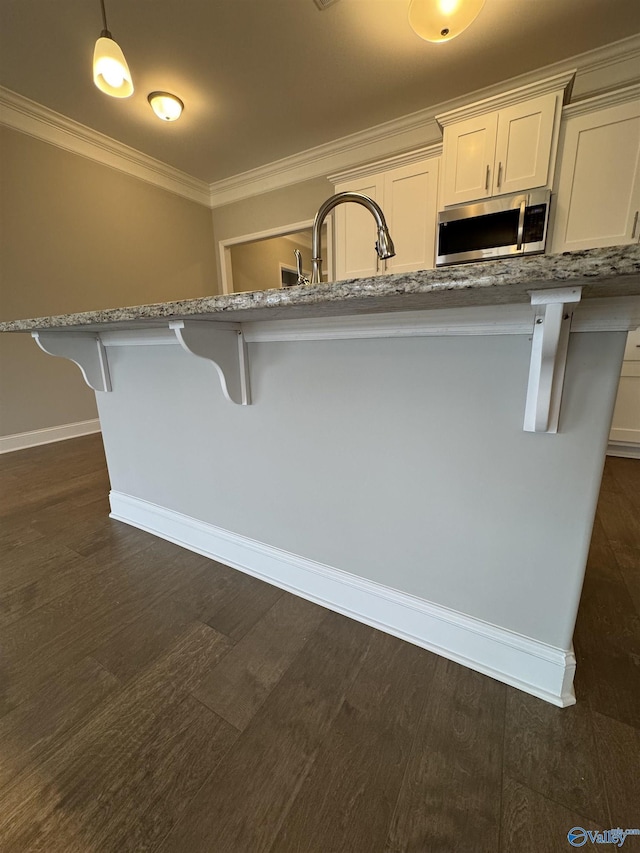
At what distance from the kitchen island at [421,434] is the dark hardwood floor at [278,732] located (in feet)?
0.42

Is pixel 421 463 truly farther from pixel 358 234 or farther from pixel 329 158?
pixel 329 158

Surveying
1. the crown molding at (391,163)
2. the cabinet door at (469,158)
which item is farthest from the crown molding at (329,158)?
the cabinet door at (469,158)

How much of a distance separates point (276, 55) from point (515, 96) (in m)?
1.58

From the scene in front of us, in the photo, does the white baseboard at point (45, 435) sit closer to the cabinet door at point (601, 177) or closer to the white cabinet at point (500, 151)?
the white cabinet at point (500, 151)

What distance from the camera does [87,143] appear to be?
10.3ft

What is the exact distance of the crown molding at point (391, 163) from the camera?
8.77 feet

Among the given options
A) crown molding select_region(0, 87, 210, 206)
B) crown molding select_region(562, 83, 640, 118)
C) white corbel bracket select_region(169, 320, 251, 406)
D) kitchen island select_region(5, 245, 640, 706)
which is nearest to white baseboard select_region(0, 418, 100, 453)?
kitchen island select_region(5, 245, 640, 706)

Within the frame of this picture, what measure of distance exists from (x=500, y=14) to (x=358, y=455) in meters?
2.81

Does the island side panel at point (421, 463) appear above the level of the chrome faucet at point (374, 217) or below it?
below

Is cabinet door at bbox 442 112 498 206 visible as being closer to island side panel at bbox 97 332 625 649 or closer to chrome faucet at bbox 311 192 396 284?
chrome faucet at bbox 311 192 396 284

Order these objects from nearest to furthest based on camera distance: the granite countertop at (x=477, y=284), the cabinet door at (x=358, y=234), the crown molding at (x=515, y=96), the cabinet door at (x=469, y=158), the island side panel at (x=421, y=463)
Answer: the granite countertop at (x=477, y=284), the island side panel at (x=421, y=463), the crown molding at (x=515, y=96), the cabinet door at (x=469, y=158), the cabinet door at (x=358, y=234)

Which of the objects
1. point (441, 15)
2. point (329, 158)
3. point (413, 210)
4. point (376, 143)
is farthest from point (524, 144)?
point (329, 158)

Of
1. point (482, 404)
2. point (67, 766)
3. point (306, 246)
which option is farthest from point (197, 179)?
point (67, 766)

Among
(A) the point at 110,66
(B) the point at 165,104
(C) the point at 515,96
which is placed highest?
(B) the point at 165,104
